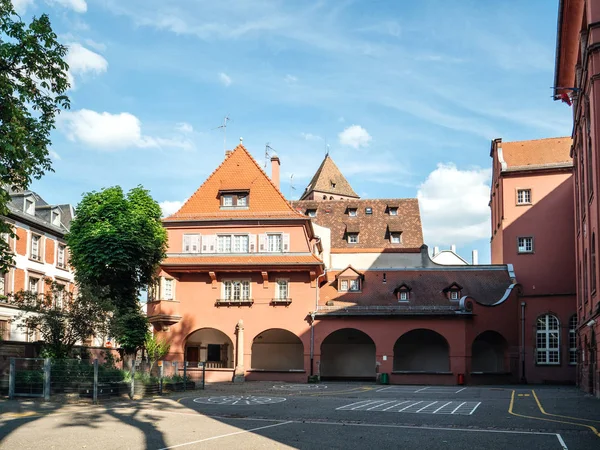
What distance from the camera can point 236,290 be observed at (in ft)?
150

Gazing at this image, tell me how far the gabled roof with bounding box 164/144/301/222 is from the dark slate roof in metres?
15.0

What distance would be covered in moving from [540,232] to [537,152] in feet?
20.8

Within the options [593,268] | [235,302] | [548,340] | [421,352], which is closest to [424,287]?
[421,352]

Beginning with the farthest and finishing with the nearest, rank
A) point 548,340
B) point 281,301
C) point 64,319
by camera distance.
A: point 548,340 < point 281,301 < point 64,319

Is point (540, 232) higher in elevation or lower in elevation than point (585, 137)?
lower

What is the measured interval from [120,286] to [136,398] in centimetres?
1292

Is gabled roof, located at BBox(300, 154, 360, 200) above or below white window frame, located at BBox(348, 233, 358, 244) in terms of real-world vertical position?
above

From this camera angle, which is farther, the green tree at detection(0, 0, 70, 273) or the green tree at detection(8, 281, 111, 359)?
the green tree at detection(8, 281, 111, 359)

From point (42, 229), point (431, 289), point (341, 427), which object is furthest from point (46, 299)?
point (431, 289)

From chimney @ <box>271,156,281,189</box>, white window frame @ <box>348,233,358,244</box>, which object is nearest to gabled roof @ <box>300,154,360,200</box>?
white window frame @ <box>348,233,358,244</box>

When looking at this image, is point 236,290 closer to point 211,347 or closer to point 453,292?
point 211,347

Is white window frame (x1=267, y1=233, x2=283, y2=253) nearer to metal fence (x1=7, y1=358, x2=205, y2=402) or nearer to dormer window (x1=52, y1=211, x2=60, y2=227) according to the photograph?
dormer window (x1=52, y1=211, x2=60, y2=227)

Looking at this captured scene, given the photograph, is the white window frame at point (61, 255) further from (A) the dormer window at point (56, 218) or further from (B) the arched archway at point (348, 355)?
(B) the arched archway at point (348, 355)

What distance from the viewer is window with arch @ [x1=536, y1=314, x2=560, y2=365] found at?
45406 millimetres
